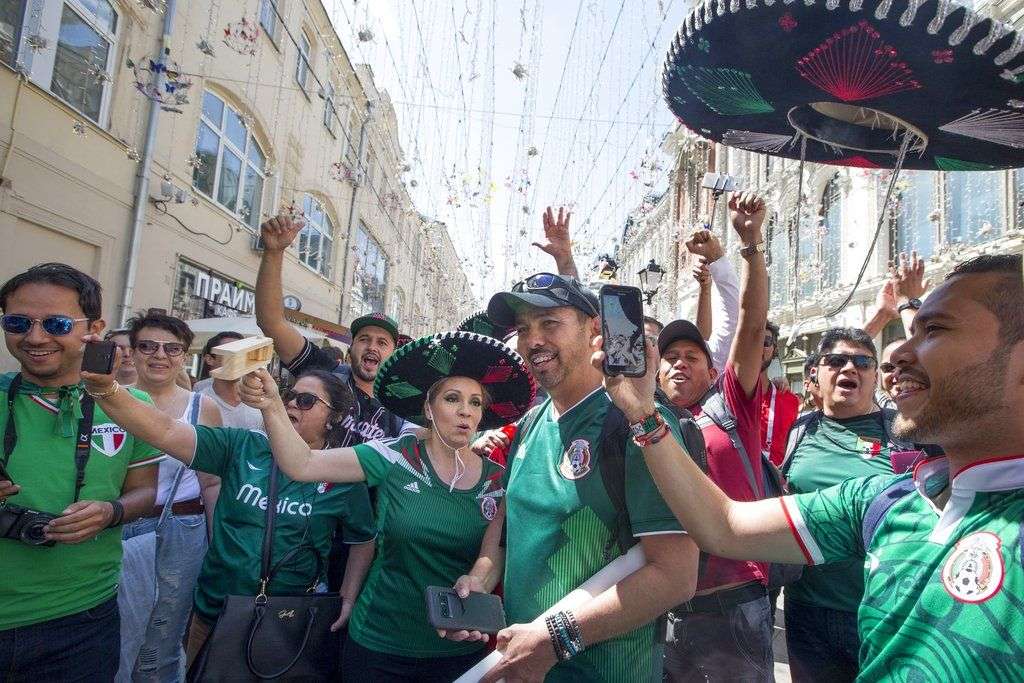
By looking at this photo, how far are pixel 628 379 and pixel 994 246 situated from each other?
1086 centimetres

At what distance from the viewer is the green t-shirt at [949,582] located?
3.43ft

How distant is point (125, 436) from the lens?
2412 millimetres

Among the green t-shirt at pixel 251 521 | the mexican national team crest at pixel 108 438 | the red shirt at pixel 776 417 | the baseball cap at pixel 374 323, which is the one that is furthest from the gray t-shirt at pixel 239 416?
the red shirt at pixel 776 417

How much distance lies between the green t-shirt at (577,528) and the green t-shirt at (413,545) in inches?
19.8

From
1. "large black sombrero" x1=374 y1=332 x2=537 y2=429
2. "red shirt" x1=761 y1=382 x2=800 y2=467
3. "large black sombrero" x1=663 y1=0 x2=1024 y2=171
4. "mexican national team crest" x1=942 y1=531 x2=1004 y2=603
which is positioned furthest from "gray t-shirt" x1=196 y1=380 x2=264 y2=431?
"mexican national team crest" x1=942 y1=531 x2=1004 y2=603

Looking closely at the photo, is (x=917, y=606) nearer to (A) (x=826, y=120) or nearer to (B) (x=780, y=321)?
(A) (x=826, y=120)

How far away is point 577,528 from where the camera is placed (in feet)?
5.45

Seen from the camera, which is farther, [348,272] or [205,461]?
[348,272]

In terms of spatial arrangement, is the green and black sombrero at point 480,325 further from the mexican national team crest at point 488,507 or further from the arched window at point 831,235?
the arched window at point 831,235

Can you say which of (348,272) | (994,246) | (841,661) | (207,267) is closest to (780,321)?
(994,246)

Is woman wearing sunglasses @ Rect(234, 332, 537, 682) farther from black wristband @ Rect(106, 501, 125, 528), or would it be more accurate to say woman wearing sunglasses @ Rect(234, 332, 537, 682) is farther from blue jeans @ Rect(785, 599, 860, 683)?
blue jeans @ Rect(785, 599, 860, 683)

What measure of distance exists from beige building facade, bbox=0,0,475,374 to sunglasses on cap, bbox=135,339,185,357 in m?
4.36

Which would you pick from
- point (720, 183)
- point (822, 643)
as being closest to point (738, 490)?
point (822, 643)

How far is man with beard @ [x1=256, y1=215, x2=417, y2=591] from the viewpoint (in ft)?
10.3
